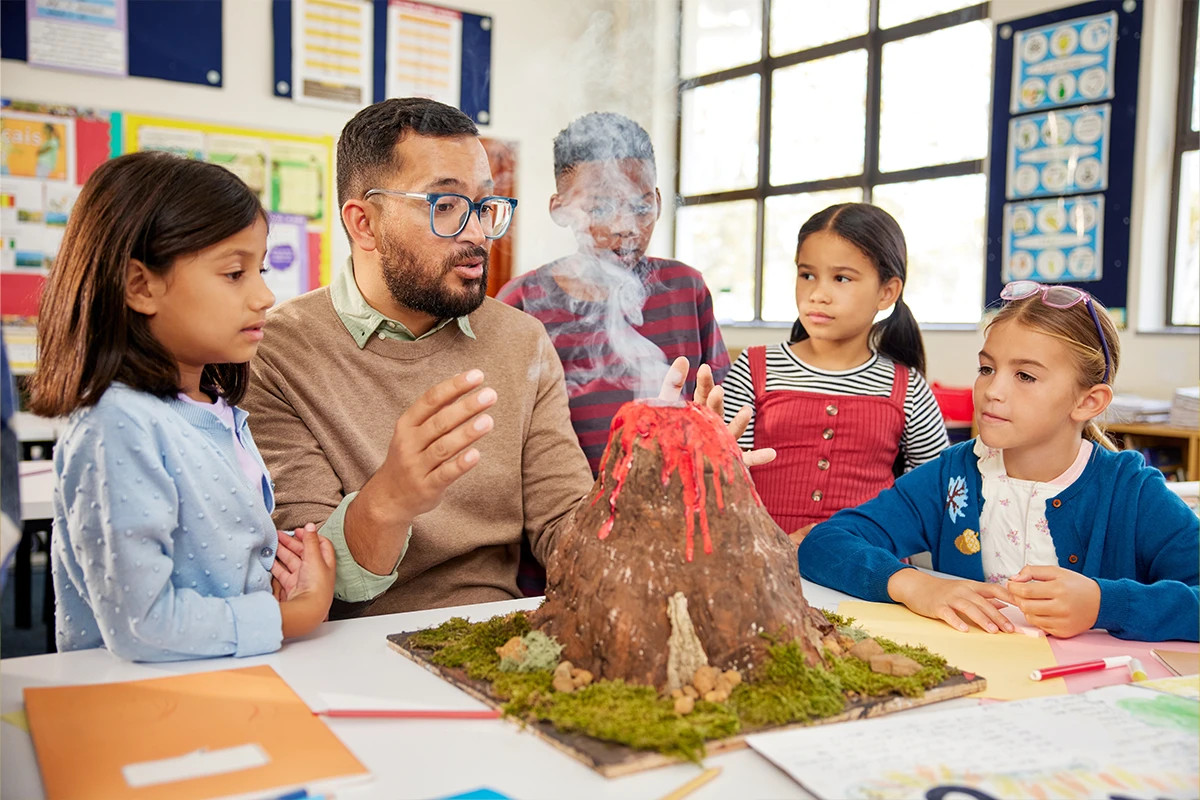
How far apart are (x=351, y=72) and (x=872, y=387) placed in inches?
150

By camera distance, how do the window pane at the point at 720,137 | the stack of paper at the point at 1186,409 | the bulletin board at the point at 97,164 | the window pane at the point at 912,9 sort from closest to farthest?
the stack of paper at the point at 1186,409 → the window pane at the point at 720,137 → the bulletin board at the point at 97,164 → the window pane at the point at 912,9

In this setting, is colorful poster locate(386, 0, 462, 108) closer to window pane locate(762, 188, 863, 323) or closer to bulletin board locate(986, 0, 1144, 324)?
window pane locate(762, 188, 863, 323)

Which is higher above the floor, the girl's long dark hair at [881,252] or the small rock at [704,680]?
the girl's long dark hair at [881,252]

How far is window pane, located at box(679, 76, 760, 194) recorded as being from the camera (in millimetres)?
3884

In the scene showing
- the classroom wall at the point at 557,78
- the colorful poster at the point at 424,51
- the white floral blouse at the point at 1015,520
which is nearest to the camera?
the white floral blouse at the point at 1015,520

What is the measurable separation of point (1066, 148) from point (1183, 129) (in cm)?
47

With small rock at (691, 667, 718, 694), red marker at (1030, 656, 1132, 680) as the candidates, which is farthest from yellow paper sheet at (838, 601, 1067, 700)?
small rock at (691, 667, 718, 694)

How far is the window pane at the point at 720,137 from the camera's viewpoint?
3884 mm

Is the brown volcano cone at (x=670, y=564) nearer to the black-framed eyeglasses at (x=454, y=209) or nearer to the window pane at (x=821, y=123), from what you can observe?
the black-framed eyeglasses at (x=454, y=209)

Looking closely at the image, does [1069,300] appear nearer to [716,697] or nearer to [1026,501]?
[1026,501]

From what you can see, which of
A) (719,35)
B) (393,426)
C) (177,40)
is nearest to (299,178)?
(177,40)

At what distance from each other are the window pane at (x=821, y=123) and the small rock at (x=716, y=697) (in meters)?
4.53

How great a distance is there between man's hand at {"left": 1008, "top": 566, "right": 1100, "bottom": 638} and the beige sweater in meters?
0.79

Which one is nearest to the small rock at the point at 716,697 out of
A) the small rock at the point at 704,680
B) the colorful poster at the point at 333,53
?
the small rock at the point at 704,680
